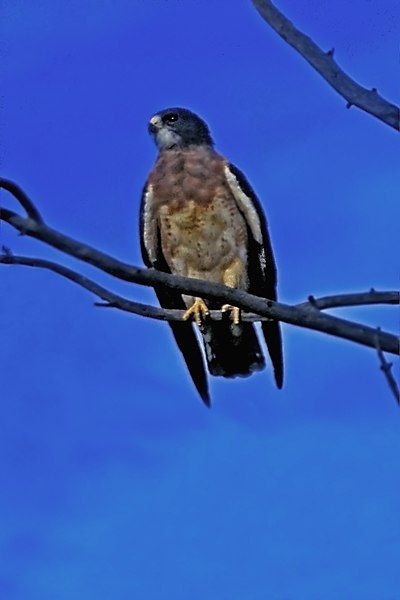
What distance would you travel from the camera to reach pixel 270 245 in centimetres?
692

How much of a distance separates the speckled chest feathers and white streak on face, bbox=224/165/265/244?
4 centimetres

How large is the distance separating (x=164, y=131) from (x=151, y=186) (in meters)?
0.68

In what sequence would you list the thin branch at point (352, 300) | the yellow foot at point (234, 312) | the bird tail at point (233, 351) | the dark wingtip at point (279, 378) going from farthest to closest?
1. the bird tail at point (233, 351)
2. the dark wingtip at point (279, 378)
3. the yellow foot at point (234, 312)
4. the thin branch at point (352, 300)

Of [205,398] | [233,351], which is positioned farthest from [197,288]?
[233,351]

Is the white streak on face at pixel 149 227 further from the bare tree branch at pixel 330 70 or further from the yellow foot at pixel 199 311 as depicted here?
the bare tree branch at pixel 330 70

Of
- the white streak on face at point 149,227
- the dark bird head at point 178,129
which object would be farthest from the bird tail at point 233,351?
the dark bird head at point 178,129

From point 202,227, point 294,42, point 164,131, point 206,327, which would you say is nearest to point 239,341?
point 206,327

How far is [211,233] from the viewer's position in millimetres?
6926

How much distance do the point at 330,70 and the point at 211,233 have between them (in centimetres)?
359

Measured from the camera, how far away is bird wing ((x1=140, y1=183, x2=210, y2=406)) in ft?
22.0

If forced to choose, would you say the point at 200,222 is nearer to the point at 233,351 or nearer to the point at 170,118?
the point at 233,351

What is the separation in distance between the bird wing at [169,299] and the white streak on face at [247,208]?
0.61m

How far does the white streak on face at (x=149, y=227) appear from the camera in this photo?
7.14m

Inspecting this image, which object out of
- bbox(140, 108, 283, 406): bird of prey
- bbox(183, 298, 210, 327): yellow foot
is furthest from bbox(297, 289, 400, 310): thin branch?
bbox(140, 108, 283, 406): bird of prey
